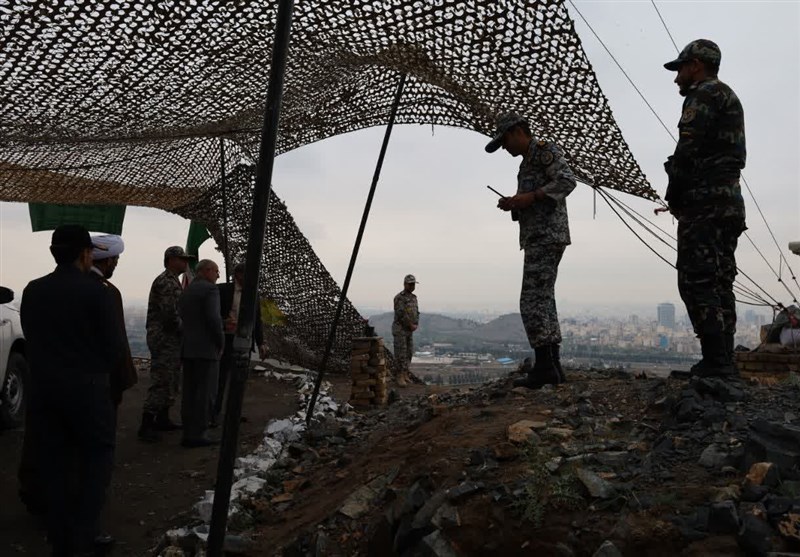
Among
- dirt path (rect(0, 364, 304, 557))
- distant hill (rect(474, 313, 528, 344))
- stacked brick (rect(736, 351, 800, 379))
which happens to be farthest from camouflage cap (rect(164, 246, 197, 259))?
distant hill (rect(474, 313, 528, 344))

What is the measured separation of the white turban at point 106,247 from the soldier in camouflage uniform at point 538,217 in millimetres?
2535

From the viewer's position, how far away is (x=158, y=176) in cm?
793

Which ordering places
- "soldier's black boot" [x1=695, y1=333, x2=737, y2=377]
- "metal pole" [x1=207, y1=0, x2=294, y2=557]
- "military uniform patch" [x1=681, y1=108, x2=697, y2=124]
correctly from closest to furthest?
1. "metal pole" [x1=207, y1=0, x2=294, y2=557]
2. "military uniform patch" [x1=681, y1=108, x2=697, y2=124]
3. "soldier's black boot" [x1=695, y1=333, x2=737, y2=377]

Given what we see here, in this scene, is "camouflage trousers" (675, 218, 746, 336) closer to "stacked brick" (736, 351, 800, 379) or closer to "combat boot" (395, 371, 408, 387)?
"stacked brick" (736, 351, 800, 379)

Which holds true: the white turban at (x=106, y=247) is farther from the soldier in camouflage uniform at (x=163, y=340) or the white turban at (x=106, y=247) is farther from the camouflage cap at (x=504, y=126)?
the camouflage cap at (x=504, y=126)

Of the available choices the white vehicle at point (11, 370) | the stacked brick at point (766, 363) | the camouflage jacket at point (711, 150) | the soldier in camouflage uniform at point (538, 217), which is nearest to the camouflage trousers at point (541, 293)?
the soldier in camouflage uniform at point (538, 217)

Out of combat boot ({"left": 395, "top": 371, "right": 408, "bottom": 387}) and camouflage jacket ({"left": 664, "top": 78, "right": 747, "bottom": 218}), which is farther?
combat boot ({"left": 395, "top": 371, "right": 408, "bottom": 387})

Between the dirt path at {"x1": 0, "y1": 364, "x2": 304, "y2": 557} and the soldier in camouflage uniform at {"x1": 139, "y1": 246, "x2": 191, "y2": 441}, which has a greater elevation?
the soldier in camouflage uniform at {"x1": 139, "y1": 246, "x2": 191, "y2": 441}

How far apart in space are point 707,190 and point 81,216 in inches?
428

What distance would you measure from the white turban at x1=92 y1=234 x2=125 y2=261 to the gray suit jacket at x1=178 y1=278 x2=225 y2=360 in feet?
3.82

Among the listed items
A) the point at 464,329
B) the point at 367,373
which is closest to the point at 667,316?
the point at 464,329

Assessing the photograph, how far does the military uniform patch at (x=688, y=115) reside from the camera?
357 cm

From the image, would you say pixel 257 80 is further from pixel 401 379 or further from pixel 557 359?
pixel 401 379

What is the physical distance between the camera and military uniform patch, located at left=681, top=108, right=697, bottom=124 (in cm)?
357
